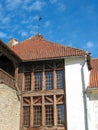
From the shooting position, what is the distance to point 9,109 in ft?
51.8

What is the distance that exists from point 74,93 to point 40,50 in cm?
430

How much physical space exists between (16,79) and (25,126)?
313 centimetres

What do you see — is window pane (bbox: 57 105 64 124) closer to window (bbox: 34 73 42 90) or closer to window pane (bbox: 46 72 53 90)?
window pane (bbox: 46 72 53 90)

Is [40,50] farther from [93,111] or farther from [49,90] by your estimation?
[93,111]

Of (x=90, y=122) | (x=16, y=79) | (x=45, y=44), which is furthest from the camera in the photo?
(x=45, y=44)

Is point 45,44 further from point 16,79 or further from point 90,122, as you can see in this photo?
point 90,122

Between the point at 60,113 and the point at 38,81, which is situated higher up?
the point at 38,81

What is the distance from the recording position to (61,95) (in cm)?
1728

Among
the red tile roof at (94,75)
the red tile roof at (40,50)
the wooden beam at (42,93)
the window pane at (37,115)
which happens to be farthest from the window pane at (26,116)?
the red tile roof at (94,75)

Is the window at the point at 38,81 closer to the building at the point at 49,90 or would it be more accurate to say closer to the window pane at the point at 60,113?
the building at the point at 49,90

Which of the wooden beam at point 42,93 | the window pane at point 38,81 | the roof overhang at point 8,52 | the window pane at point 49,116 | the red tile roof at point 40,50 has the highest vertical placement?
the red tile roof at point 40,50

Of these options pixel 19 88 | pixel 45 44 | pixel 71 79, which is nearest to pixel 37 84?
pixel 19 88

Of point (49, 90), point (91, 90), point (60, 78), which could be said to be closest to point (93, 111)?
point (91, 90)

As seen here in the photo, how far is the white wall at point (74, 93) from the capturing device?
16.4m
